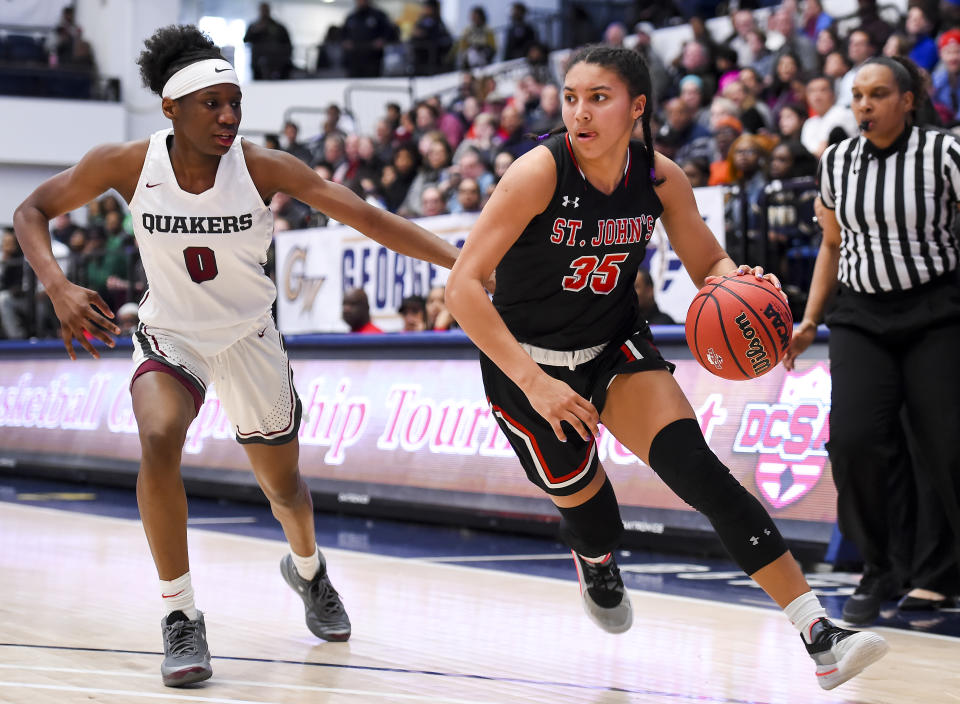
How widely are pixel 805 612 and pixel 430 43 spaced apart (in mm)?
18081

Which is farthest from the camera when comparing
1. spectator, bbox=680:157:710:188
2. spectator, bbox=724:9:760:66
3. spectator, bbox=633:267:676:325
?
spectator, bbox=724:9:760:66

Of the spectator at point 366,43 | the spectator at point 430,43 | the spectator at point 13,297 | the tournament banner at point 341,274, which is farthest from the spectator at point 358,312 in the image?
the spectator at point 366,43

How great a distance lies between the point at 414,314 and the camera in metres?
9.62

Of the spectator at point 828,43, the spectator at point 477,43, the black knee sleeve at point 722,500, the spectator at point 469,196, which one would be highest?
the spectator at point 477,43

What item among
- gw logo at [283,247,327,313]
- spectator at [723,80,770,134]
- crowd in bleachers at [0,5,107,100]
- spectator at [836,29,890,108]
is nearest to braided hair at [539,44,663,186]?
gw logo at [283,247,327,313]

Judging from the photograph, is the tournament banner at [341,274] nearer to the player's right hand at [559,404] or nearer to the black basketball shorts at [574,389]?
the black basketball shorts at [574,389]

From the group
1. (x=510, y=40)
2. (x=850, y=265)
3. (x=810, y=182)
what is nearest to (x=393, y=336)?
(x=810, y=182)

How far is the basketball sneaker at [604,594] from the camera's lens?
4352 mm

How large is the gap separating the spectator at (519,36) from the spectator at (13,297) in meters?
7.37

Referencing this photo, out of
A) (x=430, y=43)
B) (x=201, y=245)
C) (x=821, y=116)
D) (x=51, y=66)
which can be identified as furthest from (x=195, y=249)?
(x=51, y=66)

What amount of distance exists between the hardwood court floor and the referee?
1.89ft

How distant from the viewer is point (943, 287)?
16.1 feet

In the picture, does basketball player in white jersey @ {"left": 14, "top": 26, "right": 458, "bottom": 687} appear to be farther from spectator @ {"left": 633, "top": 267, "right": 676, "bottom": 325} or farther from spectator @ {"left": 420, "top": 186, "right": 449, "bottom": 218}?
spectator @ {"left": 420, "top": 186, "right": 449, "bottom": 218}

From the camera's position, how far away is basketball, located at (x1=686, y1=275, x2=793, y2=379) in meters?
3.72
